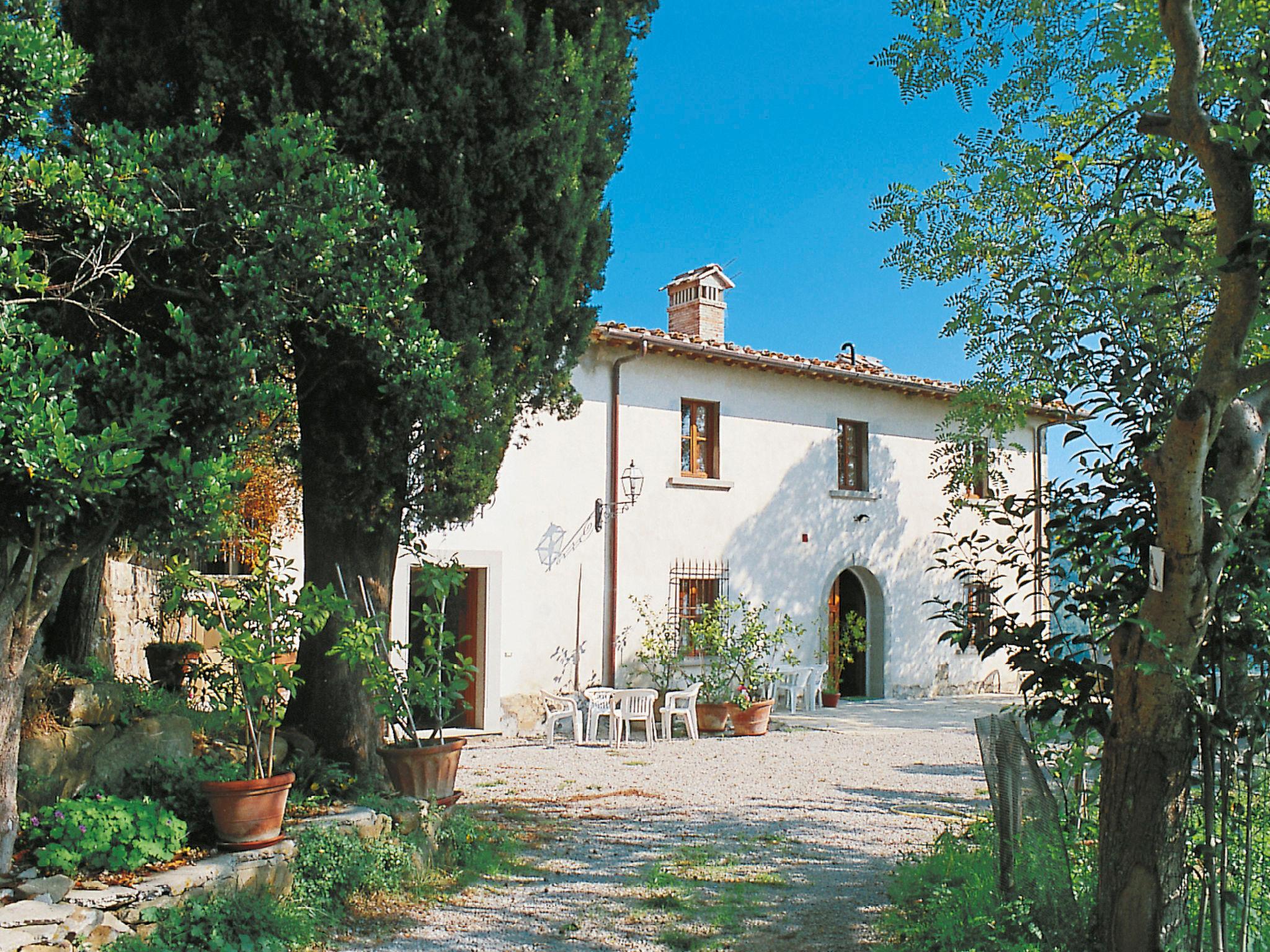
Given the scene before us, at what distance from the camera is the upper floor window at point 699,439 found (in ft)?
49.7

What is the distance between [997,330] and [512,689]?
8118mm

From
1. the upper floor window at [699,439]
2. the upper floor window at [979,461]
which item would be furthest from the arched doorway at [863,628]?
the upper floor window at [979,461]

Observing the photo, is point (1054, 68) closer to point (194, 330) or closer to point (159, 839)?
point (194, 330)

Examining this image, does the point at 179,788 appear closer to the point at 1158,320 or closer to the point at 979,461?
the point at 1158,320

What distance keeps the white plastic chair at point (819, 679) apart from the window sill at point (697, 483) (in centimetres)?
294

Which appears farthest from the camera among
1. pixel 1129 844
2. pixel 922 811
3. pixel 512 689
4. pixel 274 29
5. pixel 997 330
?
Result: pixel 512 689

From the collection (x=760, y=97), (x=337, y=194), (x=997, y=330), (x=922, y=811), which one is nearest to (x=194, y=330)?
(x=337, y=194)

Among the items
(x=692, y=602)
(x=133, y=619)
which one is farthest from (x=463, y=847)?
(x=692, y=602)

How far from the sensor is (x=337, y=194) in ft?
16.4

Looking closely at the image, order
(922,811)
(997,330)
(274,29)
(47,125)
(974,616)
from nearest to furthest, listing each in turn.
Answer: (974,616), (47,125), (274,29), (997,330), (922,811)

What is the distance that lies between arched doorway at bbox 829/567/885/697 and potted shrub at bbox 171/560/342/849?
40.9 feet

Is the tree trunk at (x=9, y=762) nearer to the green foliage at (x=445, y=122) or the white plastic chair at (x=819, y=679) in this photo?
the green foliage at (x=445, y=122)

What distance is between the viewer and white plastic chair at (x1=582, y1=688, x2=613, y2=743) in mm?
12055

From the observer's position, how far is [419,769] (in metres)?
6.48
